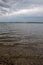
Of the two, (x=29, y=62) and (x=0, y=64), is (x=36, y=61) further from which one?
(x=0, y=64)

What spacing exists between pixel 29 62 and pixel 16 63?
2.06 feet

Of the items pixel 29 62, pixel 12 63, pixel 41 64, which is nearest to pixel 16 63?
pixel 12 63

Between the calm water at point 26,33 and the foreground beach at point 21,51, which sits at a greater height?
the foreground beach at point 21,51

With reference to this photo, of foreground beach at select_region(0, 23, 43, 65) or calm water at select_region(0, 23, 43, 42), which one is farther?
calm water at select_region(0, 23, 43, 42)

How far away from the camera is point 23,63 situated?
234 inches

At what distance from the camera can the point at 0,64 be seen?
228 inches

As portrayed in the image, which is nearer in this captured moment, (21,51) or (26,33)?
(21,51)

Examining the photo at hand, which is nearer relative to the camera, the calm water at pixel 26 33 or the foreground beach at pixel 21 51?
the foreground beach at pixel 21 51

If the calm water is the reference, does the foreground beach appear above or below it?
above

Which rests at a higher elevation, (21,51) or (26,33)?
(21,51)

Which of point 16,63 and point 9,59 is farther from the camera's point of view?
point 9,59

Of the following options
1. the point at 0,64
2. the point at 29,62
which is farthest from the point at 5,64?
the point at 29,62

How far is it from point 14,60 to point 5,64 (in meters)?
0.72

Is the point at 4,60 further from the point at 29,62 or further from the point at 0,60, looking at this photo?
the point at 29,62
